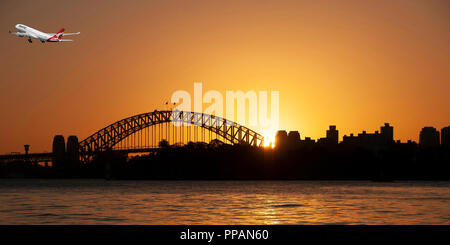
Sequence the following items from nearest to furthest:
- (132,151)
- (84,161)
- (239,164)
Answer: (132,151) < (239,164) < (84,161)

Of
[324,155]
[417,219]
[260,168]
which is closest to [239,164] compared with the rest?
[260,168]

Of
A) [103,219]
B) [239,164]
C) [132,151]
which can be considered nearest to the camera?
[103,219]

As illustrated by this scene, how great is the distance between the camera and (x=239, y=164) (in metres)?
174

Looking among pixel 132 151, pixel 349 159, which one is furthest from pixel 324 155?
pixel 132 151

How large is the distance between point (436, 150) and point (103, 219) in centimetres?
17643

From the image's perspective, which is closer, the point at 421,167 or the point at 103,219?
the point at 103,219

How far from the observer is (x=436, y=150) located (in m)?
194
